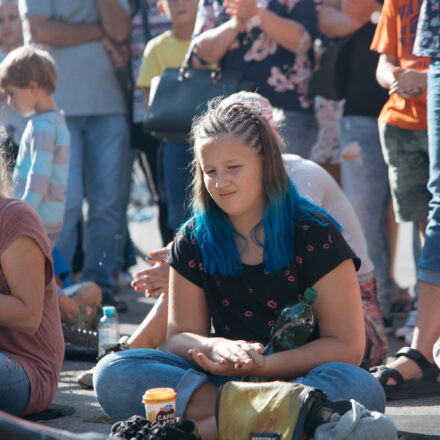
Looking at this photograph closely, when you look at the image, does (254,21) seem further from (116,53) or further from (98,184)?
(98,184)

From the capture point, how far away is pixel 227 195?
291 centimetres

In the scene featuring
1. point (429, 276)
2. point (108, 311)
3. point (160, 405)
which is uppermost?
point (160, 405)

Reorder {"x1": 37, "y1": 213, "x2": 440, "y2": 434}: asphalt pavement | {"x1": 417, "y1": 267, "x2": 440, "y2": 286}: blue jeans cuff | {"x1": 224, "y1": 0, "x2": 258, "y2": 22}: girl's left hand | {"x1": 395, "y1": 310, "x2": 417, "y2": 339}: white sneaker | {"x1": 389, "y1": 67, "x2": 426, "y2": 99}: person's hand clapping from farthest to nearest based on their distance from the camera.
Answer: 1. {"x1": 224, "y1": 0, "x2": 258, "y2": 22}: girl's left hand
2. {"x1": 395, "y1": 310, "x2": 417, "y2": 339}: white sneaker
3. {"x1": 389, "y1": 67, "x2": 426, "y2": 99}: person's hand clapping
4. {"x1": 417, "y1": 267, "x2": 440, "y2": 286}: blue jeans cuff
5. {"x1": 37, "y1": 213, "x2": 440, "y2": 434}: asphalt pavement

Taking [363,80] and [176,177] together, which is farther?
[176,177]

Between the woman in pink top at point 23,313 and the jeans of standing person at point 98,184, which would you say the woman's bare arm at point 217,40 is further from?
the woman in pink top at point 23,313

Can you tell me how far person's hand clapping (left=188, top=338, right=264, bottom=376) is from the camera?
105 inches

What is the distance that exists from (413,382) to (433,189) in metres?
0.79

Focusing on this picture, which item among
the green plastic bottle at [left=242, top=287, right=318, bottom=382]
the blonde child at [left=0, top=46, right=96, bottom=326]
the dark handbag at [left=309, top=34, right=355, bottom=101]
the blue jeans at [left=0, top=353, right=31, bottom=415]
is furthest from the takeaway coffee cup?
the dark handbag at [left=309, top=34, right=355, bottom=101]

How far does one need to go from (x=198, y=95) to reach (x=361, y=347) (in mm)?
2321

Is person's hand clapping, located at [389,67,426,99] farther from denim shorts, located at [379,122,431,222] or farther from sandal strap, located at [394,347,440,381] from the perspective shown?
sandal strap, located at [394,347,440,381]

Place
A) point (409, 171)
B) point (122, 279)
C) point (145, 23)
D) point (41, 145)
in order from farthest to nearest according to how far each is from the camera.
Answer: point (122, 279), point (145, 23), point (41, 145), point (409, 171)

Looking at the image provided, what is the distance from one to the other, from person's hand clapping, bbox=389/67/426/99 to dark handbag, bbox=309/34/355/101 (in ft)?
2.73

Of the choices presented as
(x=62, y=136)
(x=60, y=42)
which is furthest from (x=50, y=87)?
(x=60, y=42)

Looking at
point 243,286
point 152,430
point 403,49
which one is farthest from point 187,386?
point 403,49
